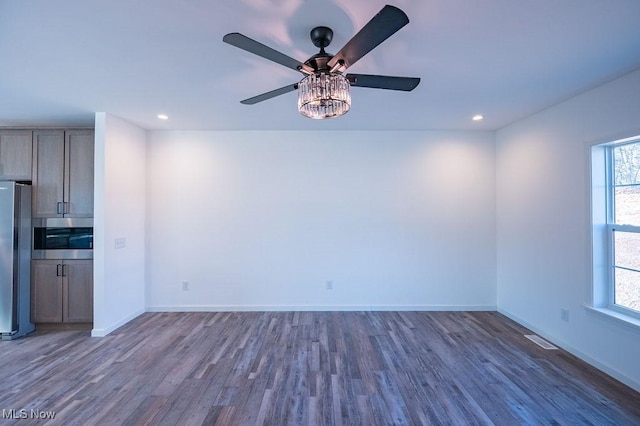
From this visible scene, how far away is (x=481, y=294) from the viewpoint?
4055 millimetres

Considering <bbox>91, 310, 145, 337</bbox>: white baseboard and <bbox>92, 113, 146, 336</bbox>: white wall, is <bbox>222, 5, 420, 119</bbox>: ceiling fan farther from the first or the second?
<bbox>91, 310, 145, 337</bbox>: white baseboard

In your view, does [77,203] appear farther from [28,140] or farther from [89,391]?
[89,391]

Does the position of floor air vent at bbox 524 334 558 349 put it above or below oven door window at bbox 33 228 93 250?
below

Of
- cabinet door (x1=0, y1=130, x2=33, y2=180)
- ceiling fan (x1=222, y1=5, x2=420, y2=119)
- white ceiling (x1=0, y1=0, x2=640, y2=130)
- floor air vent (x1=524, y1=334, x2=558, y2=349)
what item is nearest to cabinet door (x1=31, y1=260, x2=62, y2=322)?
cabinet door (x1=0, y1=130, x2=33, y2=180)

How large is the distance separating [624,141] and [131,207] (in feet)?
18.0

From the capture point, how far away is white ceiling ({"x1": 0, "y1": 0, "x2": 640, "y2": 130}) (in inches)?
61.9

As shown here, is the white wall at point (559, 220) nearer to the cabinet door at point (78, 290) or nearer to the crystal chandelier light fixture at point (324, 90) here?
the crystal chandelier light fixture at point (324, 90)

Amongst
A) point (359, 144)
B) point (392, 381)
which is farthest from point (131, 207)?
point (392, 381)

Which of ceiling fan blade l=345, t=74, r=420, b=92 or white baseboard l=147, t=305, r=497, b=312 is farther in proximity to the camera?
white baseboard l=147, t=305, r=497, b=312

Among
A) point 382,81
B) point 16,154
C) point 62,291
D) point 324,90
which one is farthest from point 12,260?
point 382,81

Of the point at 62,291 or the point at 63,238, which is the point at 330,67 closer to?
the point at 63,238

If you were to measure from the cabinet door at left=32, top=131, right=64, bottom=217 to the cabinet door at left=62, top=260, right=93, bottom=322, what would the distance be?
0.71 metres

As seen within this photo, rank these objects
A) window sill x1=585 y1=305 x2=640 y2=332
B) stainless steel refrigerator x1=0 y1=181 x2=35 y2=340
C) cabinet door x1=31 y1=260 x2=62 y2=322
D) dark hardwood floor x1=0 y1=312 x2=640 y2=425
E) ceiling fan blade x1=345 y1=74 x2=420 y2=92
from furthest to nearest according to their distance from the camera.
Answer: cabinet door x1=31 y1=260 x2=62 y2=322, stainless steel refrigerator x1=0 y1=181 x2=35 y2=340, window sill x1=585 y1=305 x2=640 y2=332, dark hardwood floor x1=0 y1=312 x2=640 y2=425, ceiling fan blade x1=345 y1=74 x2=420 y2=92

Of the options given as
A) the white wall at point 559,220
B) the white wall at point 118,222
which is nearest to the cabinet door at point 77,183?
the white wall at point 118,222
